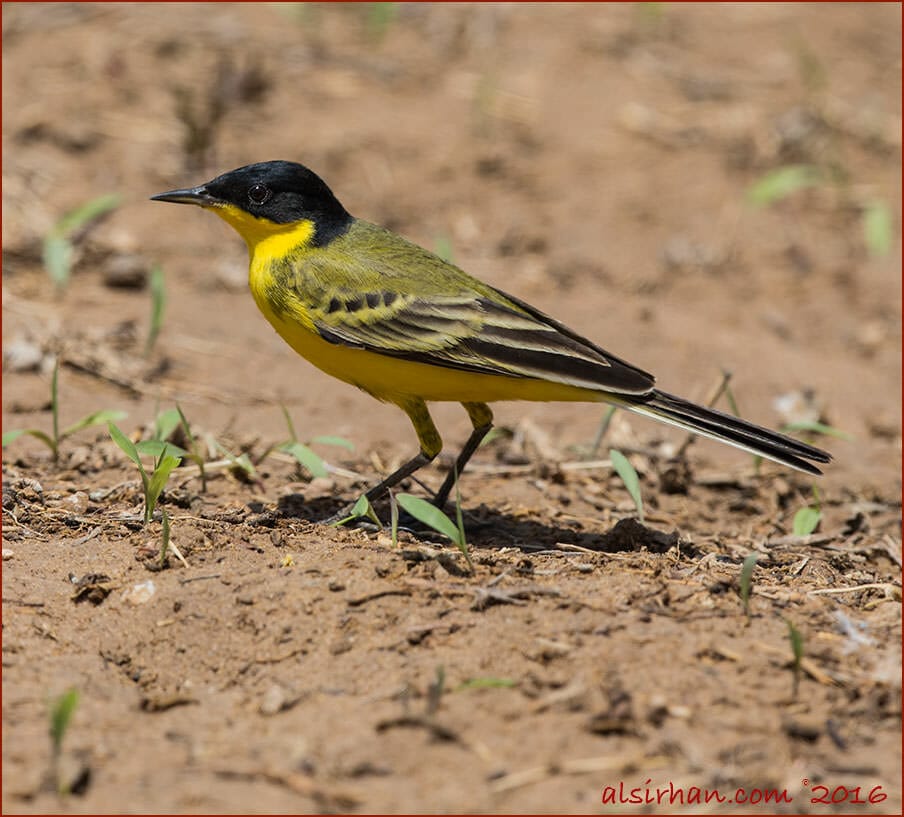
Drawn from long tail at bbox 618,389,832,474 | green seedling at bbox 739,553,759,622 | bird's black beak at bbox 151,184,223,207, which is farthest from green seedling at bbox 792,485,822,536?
bird's black beak at bbox 151,184,223,207

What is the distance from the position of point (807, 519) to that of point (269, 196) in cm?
322

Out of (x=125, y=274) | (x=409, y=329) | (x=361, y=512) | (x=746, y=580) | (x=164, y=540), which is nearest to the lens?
(x=746, y=580)

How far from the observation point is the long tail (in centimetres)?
564

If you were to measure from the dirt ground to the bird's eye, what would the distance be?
137cm

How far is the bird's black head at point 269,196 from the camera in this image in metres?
6.62

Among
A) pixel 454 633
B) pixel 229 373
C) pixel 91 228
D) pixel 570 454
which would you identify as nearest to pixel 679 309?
pixel 570 454

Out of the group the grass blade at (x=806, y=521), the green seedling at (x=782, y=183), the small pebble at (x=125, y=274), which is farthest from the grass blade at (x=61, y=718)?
the green seedling at (x=782, y=183)

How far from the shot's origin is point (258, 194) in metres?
6.63

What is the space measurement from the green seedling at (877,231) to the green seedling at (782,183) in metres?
0.56

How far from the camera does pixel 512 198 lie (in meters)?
11.5

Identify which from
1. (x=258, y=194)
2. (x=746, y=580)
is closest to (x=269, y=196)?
(x=258, y=194)

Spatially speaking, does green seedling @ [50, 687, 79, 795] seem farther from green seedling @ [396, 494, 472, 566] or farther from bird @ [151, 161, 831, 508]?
bird @ [151, 161, 831, 508]

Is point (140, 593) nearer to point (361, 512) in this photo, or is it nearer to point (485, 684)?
point (361, 512)

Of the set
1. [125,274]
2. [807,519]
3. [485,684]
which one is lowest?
[125,274]
